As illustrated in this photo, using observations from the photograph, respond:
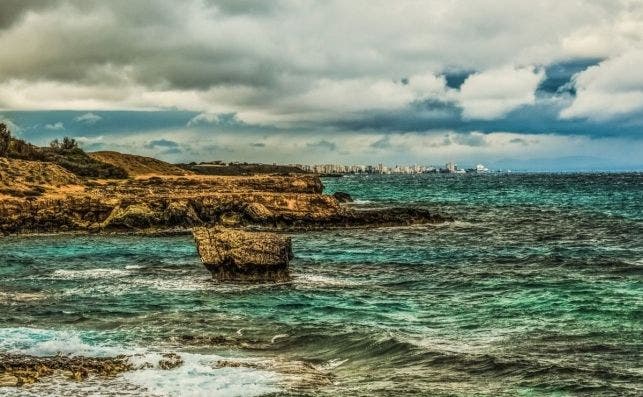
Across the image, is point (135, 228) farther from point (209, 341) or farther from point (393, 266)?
point (209, 341)

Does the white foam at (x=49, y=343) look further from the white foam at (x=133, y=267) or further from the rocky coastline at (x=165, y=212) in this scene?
the rocky coastline at (x=165, y=212)

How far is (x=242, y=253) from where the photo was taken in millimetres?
28734

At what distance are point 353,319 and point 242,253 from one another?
771 cm

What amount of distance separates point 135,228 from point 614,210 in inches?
2150

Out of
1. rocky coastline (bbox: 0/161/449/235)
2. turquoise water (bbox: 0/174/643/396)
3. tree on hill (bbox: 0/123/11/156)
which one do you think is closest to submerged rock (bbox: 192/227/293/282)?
turquoise water (bbox: 0/174/643/396)

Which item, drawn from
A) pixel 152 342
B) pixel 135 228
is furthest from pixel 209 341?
pixel 135 228

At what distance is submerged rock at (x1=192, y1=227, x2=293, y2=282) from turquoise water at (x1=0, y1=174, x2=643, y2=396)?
1004mm

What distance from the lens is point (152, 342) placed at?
19.1 metres

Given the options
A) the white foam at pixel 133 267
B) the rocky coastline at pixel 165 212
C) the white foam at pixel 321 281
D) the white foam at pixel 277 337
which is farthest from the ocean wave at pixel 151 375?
the rocky coastline at pixel 165 212

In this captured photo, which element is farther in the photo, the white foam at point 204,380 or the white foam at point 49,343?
the white foam at point 49,343

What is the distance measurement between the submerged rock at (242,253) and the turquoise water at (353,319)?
1004 mm

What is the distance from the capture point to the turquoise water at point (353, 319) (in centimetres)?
1534

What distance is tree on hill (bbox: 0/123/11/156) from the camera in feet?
258

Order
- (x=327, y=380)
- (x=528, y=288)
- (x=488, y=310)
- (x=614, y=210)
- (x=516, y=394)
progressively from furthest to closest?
(x=614, y=210) < (x=528, y=288) < (x=488, y=310) < (x=327, y=380) < (x=516, y=394)
